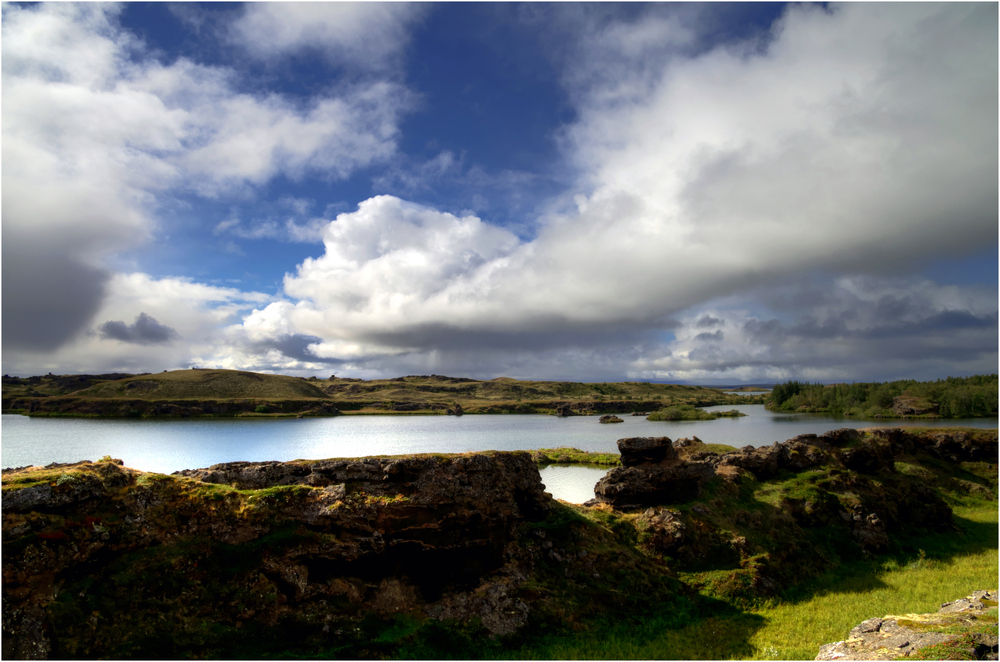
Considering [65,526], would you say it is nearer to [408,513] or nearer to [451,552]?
[408,513]

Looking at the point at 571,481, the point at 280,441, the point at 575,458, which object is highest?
the point at 571,481

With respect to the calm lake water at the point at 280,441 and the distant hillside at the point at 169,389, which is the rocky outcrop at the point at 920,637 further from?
the distant hillside at the point at 169,389

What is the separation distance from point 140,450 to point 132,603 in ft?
274

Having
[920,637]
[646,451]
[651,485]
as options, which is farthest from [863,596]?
[646,451]

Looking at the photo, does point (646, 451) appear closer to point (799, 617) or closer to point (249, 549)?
point (799, 617)

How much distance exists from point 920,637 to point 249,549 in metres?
26.1

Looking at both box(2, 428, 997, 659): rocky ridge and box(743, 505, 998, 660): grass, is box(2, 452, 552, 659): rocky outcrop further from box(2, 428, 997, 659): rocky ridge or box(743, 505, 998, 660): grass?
box(743, 505, 998, 660): grass

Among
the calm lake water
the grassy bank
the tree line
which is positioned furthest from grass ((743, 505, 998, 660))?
the tree line

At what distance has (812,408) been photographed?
588 ft

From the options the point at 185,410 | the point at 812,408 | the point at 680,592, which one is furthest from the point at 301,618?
the point at 812,408

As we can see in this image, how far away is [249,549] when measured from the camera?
19062mm

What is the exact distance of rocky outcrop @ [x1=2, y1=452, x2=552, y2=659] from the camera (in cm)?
1563

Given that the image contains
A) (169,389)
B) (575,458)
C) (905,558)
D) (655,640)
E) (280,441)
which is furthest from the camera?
(169,389)

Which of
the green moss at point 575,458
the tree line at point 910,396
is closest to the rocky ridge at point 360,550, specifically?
the green moss at point 575,458
